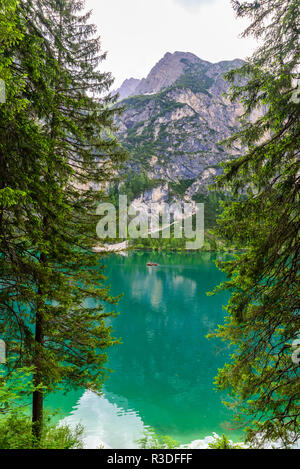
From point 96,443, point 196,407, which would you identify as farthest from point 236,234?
point 196,407

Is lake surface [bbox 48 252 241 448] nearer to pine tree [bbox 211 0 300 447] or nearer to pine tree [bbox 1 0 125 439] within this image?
pine tree [bbox 211 0 300 447]

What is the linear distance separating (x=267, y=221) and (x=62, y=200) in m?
3.74

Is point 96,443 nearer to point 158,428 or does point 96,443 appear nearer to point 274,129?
point 158,428

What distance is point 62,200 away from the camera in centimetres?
494

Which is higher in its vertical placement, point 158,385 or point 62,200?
point 62,200

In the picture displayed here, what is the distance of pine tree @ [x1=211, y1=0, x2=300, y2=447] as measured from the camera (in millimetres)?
3434

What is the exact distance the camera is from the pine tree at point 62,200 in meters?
3.55

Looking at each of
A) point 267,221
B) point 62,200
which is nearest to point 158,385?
point 62,200

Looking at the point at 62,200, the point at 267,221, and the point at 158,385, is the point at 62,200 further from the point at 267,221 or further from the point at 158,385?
the point at 158,385

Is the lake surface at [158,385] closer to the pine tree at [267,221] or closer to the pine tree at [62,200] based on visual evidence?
the pine tree at [267,221]

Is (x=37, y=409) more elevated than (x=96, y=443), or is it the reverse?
(x=37, y=409)

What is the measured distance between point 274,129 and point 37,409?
6.95 meters

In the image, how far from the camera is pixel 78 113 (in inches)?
240

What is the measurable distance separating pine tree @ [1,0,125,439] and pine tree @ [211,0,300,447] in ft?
9.36
